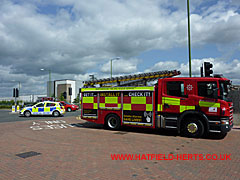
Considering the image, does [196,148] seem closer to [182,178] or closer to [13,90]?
[182,178]

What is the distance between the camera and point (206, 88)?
8750 millimetres

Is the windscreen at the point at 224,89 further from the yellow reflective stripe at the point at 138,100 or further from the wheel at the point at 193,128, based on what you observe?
the yellow reflective stripe at the point at 138,100

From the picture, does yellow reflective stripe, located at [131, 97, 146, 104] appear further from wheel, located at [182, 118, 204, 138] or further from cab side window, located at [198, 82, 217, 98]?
cab side window, located at [198, 82, 217, 98]

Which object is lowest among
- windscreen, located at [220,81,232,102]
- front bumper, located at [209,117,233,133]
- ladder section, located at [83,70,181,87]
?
front bumper, located at [209,117,233,133]

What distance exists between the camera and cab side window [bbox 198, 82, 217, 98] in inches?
340

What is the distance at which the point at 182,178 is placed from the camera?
14.8ft

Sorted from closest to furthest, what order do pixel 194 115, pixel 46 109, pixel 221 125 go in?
pixel 221 125
pixel 194 115
pixel 46 109

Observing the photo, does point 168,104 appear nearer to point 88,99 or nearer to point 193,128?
point 193,128

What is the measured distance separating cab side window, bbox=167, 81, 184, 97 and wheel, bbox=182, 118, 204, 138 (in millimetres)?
1203

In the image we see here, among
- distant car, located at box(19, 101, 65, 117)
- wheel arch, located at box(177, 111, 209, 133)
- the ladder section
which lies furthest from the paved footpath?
distant car, located at box(19, 101, 65, 117)

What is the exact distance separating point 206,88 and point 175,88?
1275 millimetres

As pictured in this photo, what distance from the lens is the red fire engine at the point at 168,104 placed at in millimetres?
8562

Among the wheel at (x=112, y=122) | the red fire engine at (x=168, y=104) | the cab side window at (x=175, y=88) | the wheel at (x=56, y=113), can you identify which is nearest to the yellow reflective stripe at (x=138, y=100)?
the red fire engine at (x=168, y=104)

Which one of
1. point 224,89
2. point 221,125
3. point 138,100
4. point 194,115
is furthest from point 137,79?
point 221,125
